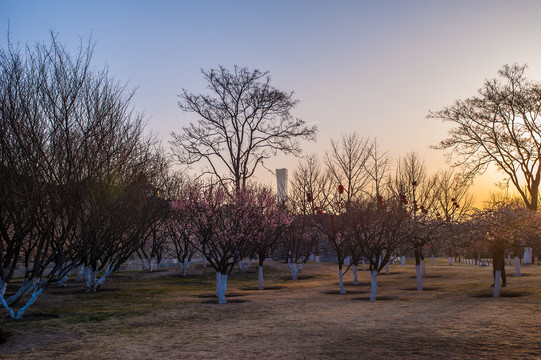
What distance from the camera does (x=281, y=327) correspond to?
1344cm

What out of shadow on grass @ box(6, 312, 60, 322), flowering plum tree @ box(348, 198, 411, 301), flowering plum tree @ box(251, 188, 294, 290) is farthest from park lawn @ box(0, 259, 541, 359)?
flowering plum tree @ box(251, 188, 294, 290)

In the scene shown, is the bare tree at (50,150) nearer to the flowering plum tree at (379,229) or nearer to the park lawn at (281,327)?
the park lawn at (281,327)

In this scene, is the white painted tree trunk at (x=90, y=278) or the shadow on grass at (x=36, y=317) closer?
the shadow on grass at (x=36, y=317)

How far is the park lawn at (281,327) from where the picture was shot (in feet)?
33.3

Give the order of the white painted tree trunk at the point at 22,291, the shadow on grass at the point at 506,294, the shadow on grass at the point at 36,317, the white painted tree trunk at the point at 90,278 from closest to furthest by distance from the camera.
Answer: the white painted tree trunk at the point at 22,291
the shadow on grass at the point at 36,317
the shadow on grass at the point at 506,294
the white painted tree trunk at the point at 90,278

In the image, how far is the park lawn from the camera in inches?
399

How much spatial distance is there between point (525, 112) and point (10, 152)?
29059 millimetres

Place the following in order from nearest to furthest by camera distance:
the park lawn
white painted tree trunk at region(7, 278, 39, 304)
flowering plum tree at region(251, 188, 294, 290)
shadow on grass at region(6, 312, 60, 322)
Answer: the park lawn
white painted tree trunk at region(7, 278, 39, 304)
shadow on grass at region(6, 312, 60, 322)
flowering plum tree at region(251, 188, 294, 290)

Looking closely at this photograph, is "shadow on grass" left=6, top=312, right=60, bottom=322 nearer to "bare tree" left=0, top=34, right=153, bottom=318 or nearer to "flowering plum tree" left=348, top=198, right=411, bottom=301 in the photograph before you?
"bare tree" left=0, top=34, right=153, bottom=318

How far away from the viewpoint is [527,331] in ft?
40.1

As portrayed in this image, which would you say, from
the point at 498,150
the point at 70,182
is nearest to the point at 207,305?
the point at 70,182

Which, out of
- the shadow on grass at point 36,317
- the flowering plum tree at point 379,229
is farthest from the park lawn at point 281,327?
the flowering plum tree at point 379,229

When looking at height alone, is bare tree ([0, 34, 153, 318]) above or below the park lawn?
above

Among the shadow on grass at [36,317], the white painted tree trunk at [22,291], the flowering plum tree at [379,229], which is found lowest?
the shadow on grass at [36,317]
